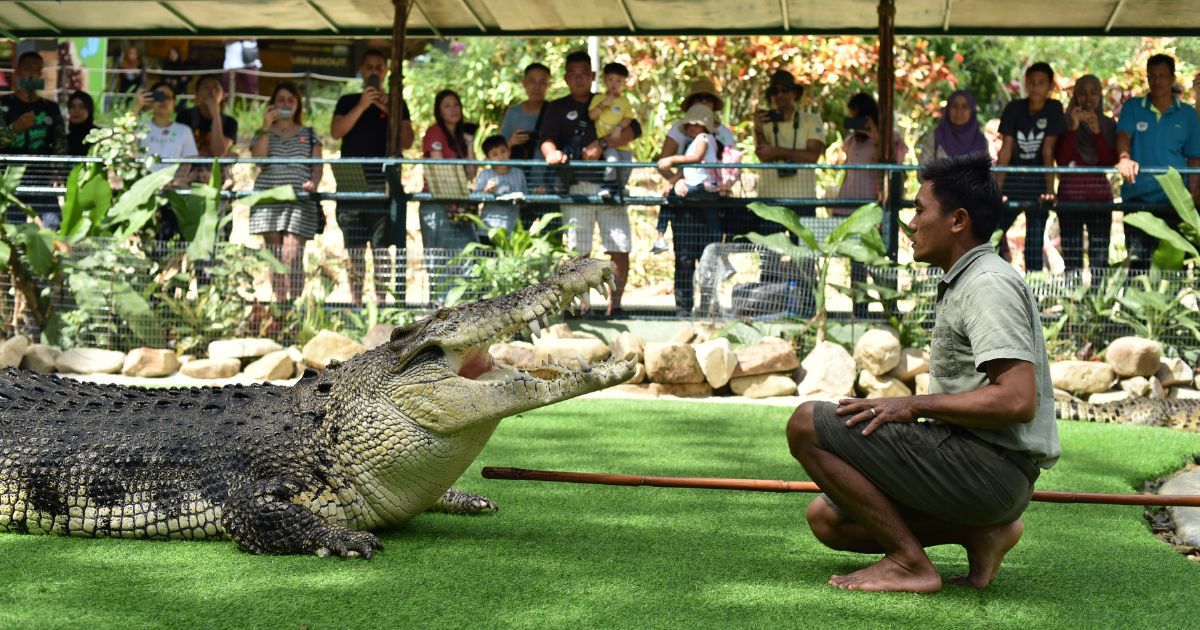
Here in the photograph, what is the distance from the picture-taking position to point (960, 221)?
3346mm

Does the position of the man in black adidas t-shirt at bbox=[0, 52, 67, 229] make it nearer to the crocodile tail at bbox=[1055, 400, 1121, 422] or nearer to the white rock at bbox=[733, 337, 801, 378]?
the white rock at bbox=[733, 337, 801, 378]

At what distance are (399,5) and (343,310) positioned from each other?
2721 mm

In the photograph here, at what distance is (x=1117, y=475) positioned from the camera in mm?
5695

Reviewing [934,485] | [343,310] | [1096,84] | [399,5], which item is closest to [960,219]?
[934,485]

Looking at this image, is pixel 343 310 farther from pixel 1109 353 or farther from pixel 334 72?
pixel 334 72

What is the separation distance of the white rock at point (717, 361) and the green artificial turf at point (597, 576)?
2.99 metres

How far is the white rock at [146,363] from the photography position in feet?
27.5

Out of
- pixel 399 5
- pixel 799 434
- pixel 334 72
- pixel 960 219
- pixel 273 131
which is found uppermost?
pixel 334 72

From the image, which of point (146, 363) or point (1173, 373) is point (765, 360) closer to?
point (1173, 373)

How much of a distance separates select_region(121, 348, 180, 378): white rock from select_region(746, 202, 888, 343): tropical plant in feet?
13.5

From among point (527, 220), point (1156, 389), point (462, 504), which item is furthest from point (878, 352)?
point (462, 504)

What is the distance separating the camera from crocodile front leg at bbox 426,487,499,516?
4.48 m

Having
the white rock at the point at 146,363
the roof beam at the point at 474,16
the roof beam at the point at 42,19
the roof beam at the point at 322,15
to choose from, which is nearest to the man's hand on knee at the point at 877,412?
the white rock at the point at 146,363

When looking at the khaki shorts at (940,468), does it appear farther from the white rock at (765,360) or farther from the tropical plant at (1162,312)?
the tropical plant at (1162,312)
